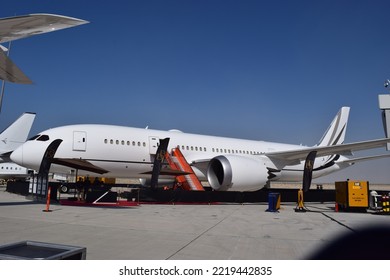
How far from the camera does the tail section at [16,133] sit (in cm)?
3328

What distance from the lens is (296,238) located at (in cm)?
714

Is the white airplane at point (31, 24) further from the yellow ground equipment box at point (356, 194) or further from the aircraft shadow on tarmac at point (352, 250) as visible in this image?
the yellow ground equipment box at point (356, 194)

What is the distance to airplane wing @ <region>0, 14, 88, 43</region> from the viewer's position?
4.84 m

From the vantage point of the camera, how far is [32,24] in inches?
199

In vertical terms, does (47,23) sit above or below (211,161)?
above

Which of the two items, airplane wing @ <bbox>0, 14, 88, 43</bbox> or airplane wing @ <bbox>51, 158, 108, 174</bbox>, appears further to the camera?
airplane wing @ <bbox>51, 158, 108, 174</bbox>

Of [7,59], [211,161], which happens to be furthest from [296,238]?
[211,161]

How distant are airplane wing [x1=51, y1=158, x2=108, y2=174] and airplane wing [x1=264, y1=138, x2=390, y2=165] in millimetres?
9321

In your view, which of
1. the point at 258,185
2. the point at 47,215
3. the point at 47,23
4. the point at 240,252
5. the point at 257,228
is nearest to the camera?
the point at 47,23

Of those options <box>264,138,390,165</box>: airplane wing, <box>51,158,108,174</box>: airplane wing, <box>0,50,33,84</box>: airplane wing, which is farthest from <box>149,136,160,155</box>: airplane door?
<box>0,50,33,84</box>: airplane wing

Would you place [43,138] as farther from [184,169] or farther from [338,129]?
[338,129]

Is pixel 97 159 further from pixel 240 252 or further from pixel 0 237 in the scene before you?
pixel 240 252

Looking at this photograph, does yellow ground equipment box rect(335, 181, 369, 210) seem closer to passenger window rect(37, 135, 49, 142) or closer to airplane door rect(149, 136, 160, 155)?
airplane door rect(149, 136, 160, 155)
